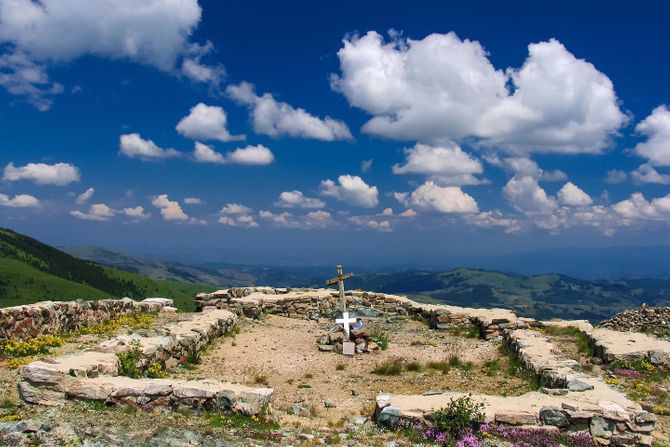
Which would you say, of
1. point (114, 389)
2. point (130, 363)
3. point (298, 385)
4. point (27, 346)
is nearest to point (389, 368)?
point (298, 385)

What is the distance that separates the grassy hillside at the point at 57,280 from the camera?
141 meters

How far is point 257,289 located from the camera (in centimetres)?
3400

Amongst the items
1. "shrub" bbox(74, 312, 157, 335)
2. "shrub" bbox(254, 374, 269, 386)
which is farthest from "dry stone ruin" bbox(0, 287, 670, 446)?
"shrub" bbox(254, 374, 269, 386)

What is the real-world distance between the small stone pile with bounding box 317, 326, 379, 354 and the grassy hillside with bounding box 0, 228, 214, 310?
131273 millimetres

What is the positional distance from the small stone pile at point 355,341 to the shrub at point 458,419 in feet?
33.1

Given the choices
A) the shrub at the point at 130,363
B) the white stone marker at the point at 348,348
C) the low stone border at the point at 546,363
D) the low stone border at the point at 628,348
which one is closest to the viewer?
the low stone border at the point at 546,363

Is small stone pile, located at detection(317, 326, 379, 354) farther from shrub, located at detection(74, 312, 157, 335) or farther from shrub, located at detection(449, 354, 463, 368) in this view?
shrub, located at detection(74, 312, 157, 335)

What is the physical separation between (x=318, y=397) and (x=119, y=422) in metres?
5.90

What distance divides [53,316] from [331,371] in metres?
12.0

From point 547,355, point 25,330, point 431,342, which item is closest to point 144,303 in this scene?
point 25,330

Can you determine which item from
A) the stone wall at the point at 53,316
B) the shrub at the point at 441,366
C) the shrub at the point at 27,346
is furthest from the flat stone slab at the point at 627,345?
the stone wall at the point at 53,316

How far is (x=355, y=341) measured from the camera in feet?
69.3

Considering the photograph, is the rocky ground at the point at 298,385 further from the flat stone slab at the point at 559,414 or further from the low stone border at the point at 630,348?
the low stone border at the point at 630,348

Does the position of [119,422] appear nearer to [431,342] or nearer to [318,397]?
[318,397]
